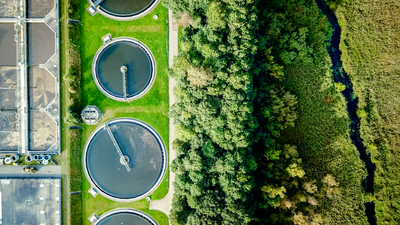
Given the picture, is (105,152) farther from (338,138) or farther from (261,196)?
(338,138)

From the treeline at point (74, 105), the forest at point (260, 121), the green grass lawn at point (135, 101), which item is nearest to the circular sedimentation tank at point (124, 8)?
the green grass lawn at point (135, 101)

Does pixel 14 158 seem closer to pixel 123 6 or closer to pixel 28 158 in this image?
pixel 28 158

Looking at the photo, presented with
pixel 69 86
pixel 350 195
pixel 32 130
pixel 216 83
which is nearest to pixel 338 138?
pixel 350 195

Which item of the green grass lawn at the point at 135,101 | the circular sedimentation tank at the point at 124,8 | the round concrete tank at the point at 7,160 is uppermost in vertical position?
the circular sedimentation tank at the point at 124,8

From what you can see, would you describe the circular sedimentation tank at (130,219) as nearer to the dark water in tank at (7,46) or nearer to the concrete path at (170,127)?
the concrete path at (170,127)

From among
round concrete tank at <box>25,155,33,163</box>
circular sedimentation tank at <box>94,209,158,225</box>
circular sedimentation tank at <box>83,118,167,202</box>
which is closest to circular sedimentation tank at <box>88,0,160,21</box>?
circular sedimentation tank at <box>83,118,167,202</box>

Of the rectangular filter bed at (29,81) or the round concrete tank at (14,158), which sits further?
the rectangular filter bed at (29,81)

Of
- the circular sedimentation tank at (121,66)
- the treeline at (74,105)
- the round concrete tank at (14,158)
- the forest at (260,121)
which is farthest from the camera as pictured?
the circular sedimentation tank at (121,66)
